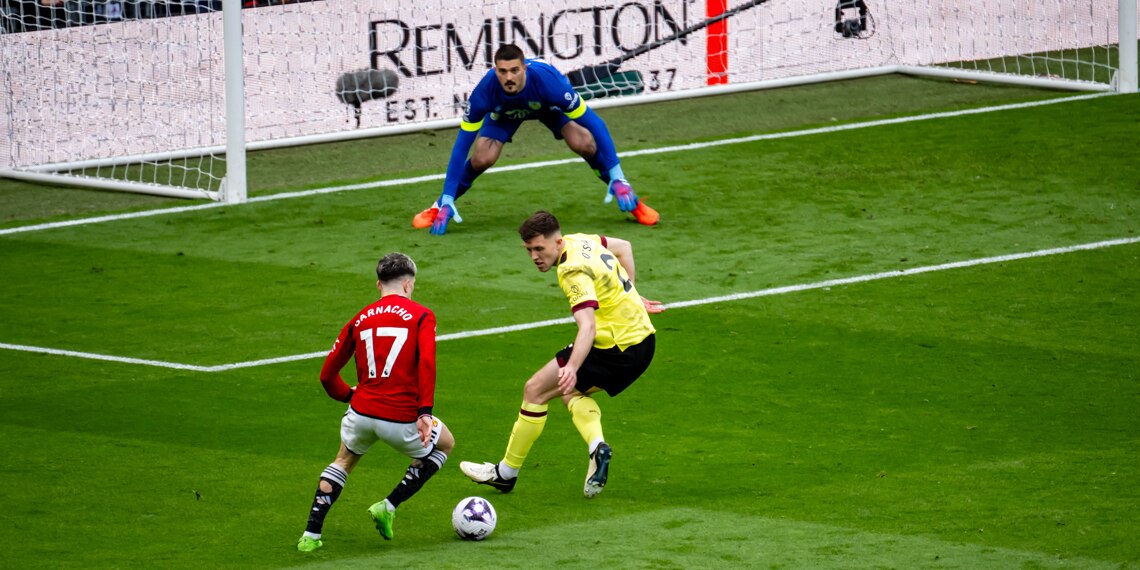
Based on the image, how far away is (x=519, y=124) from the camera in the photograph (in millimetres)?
14859

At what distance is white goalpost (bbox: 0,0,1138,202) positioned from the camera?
17.4 m

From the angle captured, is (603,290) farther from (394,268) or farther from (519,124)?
(519,124)

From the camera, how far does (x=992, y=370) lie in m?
11.0

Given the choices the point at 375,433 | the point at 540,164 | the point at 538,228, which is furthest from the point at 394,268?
the point at 540,164

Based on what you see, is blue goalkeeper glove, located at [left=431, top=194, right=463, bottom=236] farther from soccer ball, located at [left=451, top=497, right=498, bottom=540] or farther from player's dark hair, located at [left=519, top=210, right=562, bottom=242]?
soccer ball, located at [left=451, top=497, right=498, bottom=540]

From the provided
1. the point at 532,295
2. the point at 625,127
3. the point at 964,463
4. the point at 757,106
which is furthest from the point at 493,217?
the point at 964,463

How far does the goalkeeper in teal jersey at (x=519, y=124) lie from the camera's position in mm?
14375

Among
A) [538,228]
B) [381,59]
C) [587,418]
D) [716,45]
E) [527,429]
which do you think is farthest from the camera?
[716,45]

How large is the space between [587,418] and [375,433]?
4.30ft

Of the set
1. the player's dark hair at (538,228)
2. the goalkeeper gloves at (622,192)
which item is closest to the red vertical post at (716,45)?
the goalkeeper gloves at (622,192)

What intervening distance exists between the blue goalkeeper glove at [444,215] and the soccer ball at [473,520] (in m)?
7.09

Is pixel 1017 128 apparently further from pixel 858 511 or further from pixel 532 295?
pixel 858 511

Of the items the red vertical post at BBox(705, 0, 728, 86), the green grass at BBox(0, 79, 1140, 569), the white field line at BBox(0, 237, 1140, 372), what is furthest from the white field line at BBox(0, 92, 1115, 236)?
the white field line at BBox(0, 237, 1140, 372)

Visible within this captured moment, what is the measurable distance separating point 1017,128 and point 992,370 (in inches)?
310
